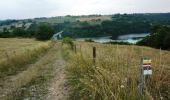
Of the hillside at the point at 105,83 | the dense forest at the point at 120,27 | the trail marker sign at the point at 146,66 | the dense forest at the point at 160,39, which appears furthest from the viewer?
the dense forest at the point at 160,39

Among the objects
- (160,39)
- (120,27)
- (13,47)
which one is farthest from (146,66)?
(160,39)

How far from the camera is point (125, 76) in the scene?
7922mm

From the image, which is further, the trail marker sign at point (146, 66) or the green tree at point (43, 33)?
the green tree at point (43, 33)

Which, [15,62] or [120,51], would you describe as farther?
[15,62]

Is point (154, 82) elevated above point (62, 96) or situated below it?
above

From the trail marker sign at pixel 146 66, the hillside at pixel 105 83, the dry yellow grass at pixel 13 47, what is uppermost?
the trail marker sign at pixel 146 66

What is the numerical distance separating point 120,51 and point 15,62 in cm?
1282

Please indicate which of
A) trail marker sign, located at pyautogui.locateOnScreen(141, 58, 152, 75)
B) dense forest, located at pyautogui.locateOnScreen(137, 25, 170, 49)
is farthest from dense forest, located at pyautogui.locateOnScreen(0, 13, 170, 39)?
trail marker sign, located at pyautogui.locateOnScreen(141, 58, 152, 75)

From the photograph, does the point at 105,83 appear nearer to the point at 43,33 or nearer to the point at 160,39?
the point at 160,39

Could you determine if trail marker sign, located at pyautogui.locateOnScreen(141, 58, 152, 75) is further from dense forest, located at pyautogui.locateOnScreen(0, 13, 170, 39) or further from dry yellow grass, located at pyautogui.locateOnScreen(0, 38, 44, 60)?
dense forest, located at pyautogui.locateOnScreen(0, 13, 170, 39)

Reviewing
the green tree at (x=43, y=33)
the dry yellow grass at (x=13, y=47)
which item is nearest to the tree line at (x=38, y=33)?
the green tree at (x=43, y=33)

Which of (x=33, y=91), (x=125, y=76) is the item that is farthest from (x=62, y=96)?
(x=125, y=76)

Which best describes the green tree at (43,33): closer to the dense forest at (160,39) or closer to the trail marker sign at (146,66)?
the dense forest at (160,39)

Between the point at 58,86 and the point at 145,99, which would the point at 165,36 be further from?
the point at 145,99
